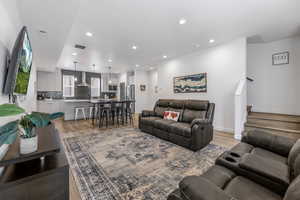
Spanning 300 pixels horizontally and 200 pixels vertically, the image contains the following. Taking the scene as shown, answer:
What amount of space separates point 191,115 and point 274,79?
9.60 ft

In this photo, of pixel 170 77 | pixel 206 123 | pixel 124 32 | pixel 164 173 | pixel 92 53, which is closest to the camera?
pixel 164 173

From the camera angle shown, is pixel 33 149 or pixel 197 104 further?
pixel 197 104

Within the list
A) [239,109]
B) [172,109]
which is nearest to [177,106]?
[172,109]

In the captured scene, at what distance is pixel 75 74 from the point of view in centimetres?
790

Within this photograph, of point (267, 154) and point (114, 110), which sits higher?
point (114, 110)

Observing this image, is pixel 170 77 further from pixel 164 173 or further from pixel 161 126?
pixel 164 173

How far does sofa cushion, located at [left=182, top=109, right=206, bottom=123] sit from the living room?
0.10ft

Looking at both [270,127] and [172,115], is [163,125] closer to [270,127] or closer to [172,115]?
[172,115]

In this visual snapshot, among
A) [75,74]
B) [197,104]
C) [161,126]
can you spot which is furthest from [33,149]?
[75,74]

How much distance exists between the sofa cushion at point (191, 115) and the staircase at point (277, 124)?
55.3 inches

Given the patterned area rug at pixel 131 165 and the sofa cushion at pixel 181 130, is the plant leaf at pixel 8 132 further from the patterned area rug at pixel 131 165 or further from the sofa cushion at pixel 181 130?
the sofa cushion at pixel 181 130

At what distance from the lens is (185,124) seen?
11.3ft

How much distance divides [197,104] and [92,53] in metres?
4.11

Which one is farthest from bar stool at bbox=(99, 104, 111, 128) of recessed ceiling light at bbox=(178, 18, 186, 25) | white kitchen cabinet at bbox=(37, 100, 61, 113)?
recessed ceiling light at bbox=(178, 18, 186, 25)
